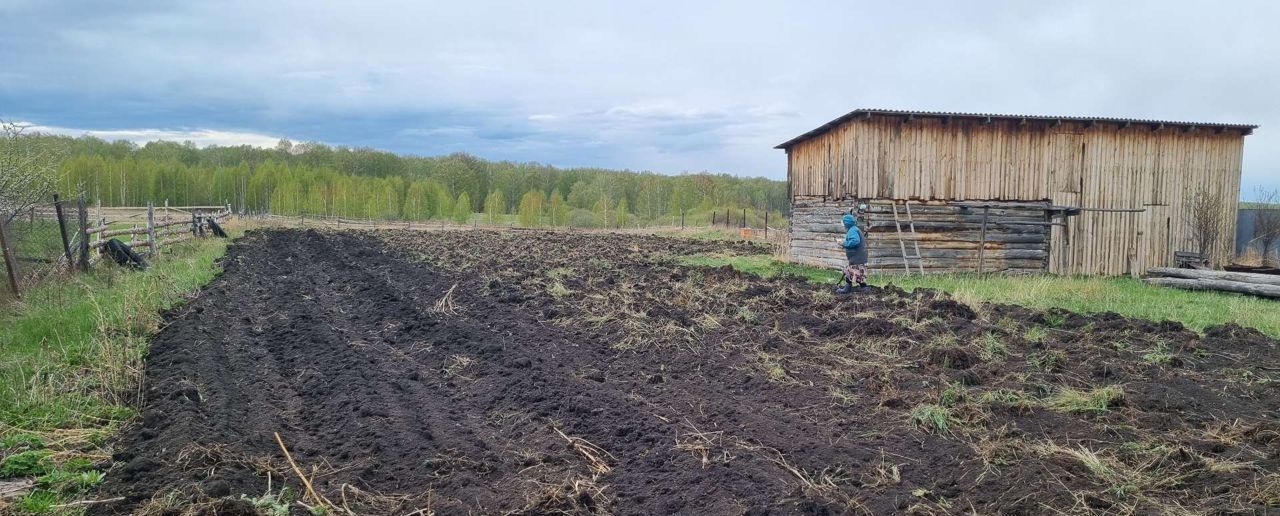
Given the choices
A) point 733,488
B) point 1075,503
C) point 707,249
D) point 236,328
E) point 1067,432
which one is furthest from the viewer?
point 707,249

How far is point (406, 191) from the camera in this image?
6950 centimetres

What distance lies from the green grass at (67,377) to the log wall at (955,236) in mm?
14416

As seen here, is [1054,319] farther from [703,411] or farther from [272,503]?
[272,503]

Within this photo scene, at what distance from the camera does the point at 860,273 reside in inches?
533

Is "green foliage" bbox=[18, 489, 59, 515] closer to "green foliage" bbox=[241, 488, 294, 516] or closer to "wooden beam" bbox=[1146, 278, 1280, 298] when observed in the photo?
"green foliage" bbox=[241, 488, 294, 516]

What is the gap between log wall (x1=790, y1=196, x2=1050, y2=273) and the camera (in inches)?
712

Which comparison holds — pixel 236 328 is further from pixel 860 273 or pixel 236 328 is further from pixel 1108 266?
pixel 1108 266

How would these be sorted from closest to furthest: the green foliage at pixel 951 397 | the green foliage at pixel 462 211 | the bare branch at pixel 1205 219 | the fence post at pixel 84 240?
the green foliage at pixel 951 397 < the fence post at pixel 84 240 < the bare branch at pixel 1205 219 < the green foliage at pixel 462 211

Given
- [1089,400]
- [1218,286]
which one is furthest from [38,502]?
[1218,286]

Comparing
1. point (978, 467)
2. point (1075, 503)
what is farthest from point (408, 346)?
point (1075, 503)

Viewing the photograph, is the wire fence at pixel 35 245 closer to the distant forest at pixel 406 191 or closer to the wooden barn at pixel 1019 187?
the wooden barn at pixel 1019 187

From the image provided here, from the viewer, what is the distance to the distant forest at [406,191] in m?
60.4

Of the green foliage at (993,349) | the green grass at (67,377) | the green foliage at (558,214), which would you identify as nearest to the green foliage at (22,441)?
the green grass at (67,377)

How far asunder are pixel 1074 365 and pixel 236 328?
9.91 metres
